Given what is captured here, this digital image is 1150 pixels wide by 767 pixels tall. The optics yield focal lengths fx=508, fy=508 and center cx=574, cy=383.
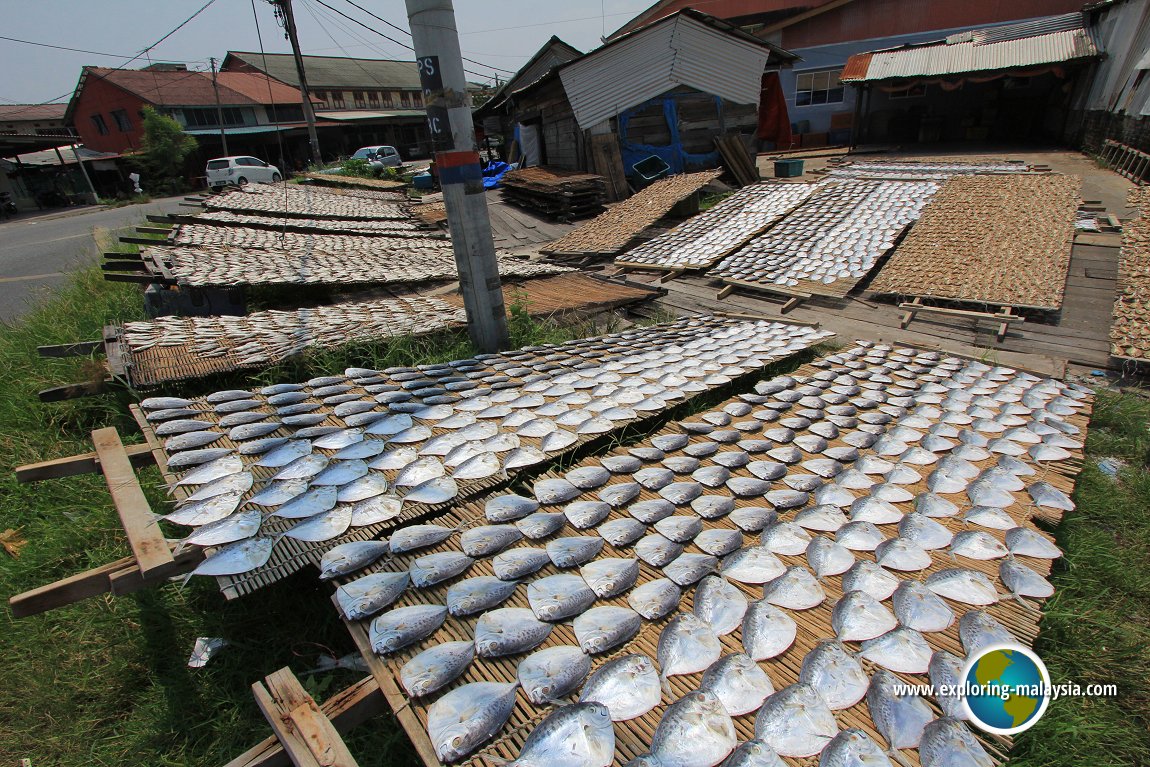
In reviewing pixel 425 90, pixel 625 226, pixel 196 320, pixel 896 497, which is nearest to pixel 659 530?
pixel 896 497

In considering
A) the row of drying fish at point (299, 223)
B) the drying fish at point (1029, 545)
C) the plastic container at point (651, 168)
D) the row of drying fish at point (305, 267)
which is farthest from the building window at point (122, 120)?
the drying fish at point (1029, 545)

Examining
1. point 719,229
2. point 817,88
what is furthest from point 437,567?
point 817,88

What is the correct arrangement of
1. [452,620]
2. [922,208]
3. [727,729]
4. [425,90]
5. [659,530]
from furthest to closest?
1. [922,208]
2. [425,90]
3. [659,530]
4. [452,620]
5. [727,729]

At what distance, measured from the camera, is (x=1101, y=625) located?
8.21 feet

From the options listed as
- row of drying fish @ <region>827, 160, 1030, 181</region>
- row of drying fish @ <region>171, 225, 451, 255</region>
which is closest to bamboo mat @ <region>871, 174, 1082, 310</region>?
row of drying fish @ <region>827, 160, 1030, 181</region>

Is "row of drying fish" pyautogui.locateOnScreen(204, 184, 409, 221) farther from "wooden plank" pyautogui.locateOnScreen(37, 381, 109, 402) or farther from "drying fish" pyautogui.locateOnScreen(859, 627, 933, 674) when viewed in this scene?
"drying fish" pyautogui.locateOnScreen(859, 627, 933, 674)

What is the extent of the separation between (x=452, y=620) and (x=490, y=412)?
63.0 inches

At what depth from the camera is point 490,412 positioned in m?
3.30

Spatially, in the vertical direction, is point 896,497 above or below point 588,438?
below

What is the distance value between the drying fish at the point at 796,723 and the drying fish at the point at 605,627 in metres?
0.48

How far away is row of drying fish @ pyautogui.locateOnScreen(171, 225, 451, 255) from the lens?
8000 mm

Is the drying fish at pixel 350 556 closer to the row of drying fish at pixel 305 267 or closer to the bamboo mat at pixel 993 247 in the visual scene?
the row of drying fish at pixel 305 267

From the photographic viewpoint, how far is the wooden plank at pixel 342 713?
1401mm

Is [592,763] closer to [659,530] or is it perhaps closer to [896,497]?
[659,530]
